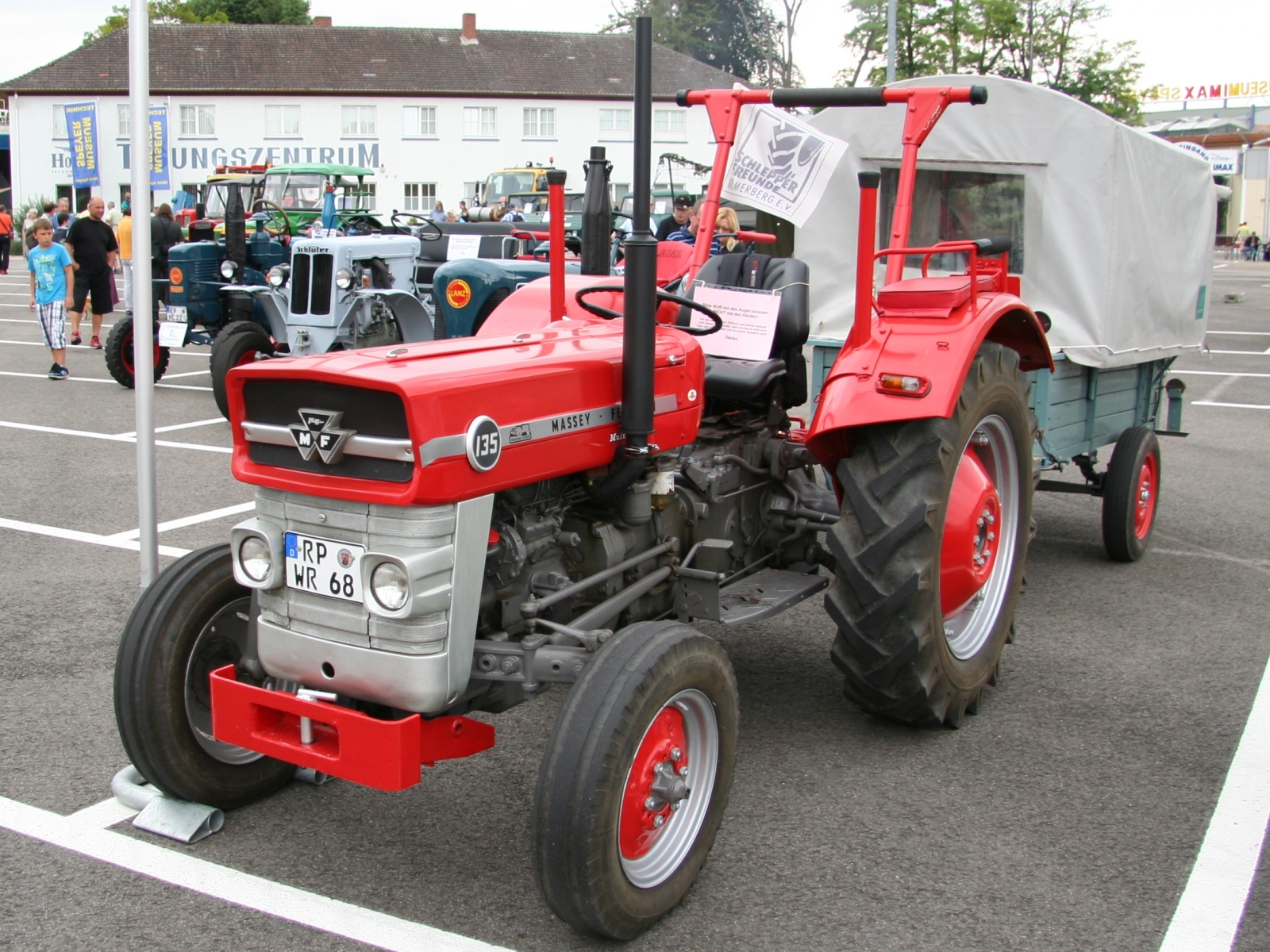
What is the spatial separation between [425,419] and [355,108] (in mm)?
46225

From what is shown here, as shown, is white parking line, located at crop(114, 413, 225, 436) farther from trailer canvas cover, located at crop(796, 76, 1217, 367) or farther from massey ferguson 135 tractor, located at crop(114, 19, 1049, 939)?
massey ferguson 135 tractor, located at crop(114, 19, 1049, 939)

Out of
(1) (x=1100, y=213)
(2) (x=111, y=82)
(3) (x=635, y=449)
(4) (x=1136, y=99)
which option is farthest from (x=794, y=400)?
(2) (x=111, y=82)

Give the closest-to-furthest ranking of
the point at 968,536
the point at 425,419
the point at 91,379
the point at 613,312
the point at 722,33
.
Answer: the point at 425,419, the point at 613,312, the point at 968,536, the point at 91,379, the point at 722,33

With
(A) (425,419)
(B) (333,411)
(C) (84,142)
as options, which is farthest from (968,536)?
(C) (84,142)

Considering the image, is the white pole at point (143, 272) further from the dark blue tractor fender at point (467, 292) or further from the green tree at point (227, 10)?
the green tree at point (227, 10)

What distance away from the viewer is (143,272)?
132 inches

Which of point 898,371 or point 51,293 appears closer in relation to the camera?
point 898,371

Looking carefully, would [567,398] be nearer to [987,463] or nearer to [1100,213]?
[987,463]

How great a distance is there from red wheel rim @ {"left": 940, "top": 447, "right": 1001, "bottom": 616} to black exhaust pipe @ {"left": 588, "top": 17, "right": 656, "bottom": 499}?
1.20 meters

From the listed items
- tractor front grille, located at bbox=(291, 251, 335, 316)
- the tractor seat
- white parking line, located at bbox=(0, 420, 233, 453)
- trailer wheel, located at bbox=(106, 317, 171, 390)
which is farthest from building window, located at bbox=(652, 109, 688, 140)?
the tractor seat

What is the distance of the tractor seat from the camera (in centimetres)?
411

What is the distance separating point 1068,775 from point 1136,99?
140 feet

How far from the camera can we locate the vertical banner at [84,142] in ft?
61.0

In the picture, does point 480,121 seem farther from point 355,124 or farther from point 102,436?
point 102,436
